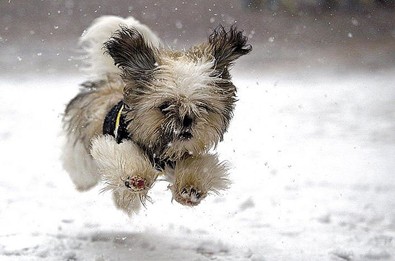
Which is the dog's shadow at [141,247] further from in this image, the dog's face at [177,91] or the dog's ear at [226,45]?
the dog's ear at [226,45]

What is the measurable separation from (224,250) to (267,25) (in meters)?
14.5

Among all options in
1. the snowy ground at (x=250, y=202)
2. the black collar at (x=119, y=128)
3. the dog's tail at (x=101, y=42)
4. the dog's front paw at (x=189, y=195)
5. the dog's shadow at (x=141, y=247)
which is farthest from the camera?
the dog's tail at (x=101, y=42)

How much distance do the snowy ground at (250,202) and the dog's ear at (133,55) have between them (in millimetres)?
1204

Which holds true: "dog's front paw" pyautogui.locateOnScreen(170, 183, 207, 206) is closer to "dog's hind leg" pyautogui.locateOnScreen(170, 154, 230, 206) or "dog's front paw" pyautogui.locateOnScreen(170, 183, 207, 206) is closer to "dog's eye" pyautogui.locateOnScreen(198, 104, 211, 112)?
"dog's hind leg" pyautogui.locateOnScreen(170, 154, 230, 206)

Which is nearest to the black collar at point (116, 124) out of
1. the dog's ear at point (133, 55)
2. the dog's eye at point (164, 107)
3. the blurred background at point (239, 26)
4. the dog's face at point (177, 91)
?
the dog's face at point (177, 91)

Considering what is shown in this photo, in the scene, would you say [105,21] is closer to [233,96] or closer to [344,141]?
[233,96]

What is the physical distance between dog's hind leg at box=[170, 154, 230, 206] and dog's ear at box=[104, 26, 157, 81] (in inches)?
22.8

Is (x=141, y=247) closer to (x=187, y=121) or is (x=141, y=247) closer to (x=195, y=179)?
(x=195, y=179)

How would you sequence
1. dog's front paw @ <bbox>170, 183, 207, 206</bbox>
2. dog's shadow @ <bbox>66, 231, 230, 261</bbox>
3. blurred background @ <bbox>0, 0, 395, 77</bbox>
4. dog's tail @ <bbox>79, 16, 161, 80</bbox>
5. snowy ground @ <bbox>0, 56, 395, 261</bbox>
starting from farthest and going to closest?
blurred background @ <bbox>0, 0, 395, 77</bbox> → dog's tail @ <bbox>79, 16, 161, 80</bbox> → snowy ground @ <bbox>0, 56, 395, 261</bbox> → dog's shadow @ <bbox>66, 231, 230, 261</bbox> → dog's front paw @ <bbox>170, 183, 207, 206</bbox>

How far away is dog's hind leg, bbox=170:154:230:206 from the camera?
4664 millimetres

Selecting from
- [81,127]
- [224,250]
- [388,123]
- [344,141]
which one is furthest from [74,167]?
[388,123]

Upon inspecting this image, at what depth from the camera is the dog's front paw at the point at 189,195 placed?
4.65m

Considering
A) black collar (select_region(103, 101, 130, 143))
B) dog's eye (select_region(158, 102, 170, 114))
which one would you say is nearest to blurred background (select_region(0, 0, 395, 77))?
black collar (select_region(103, 101, 130, 143))

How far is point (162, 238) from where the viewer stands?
5.66 metres
